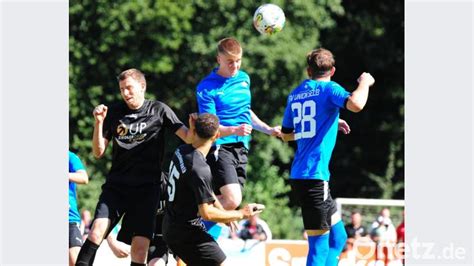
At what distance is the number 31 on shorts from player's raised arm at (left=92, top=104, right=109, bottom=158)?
179cm

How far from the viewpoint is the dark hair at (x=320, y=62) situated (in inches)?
341

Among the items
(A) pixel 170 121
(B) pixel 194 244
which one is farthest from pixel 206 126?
(A) pixel 170 121

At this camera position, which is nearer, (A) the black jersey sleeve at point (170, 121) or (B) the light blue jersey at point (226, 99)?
(A) the black jersey sleeve at point (170, 121)

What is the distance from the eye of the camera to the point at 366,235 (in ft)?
53.9

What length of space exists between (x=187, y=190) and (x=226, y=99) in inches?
→ 77.0

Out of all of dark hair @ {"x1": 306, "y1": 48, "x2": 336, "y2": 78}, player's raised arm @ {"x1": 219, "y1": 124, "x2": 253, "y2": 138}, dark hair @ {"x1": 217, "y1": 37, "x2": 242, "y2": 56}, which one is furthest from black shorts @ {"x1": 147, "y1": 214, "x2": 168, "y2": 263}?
dark hair @ {"x1": 306, "y1": 48, "x2": 336, "y2": 78}

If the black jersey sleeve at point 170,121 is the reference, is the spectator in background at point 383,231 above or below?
below

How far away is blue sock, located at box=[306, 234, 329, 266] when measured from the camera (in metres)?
8.59

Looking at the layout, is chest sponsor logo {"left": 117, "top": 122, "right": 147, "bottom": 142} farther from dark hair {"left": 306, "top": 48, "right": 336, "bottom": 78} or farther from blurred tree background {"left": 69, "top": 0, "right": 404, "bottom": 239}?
blurred tree background {"left": 69, "top": 0, "right": 404, "bottom": 239}

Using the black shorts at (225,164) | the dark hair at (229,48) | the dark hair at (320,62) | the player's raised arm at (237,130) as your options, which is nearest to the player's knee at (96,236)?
the black shorts at (225,164)

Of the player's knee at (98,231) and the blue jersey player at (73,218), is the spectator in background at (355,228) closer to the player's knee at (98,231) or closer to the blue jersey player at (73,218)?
the blue jersey player at (73,218)

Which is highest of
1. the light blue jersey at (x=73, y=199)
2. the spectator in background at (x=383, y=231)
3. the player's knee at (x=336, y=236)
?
the light blue jersey at (x=73, y=199)

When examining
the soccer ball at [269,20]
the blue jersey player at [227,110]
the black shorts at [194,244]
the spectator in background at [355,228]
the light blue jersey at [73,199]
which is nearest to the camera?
the black shorts at [194,244]
